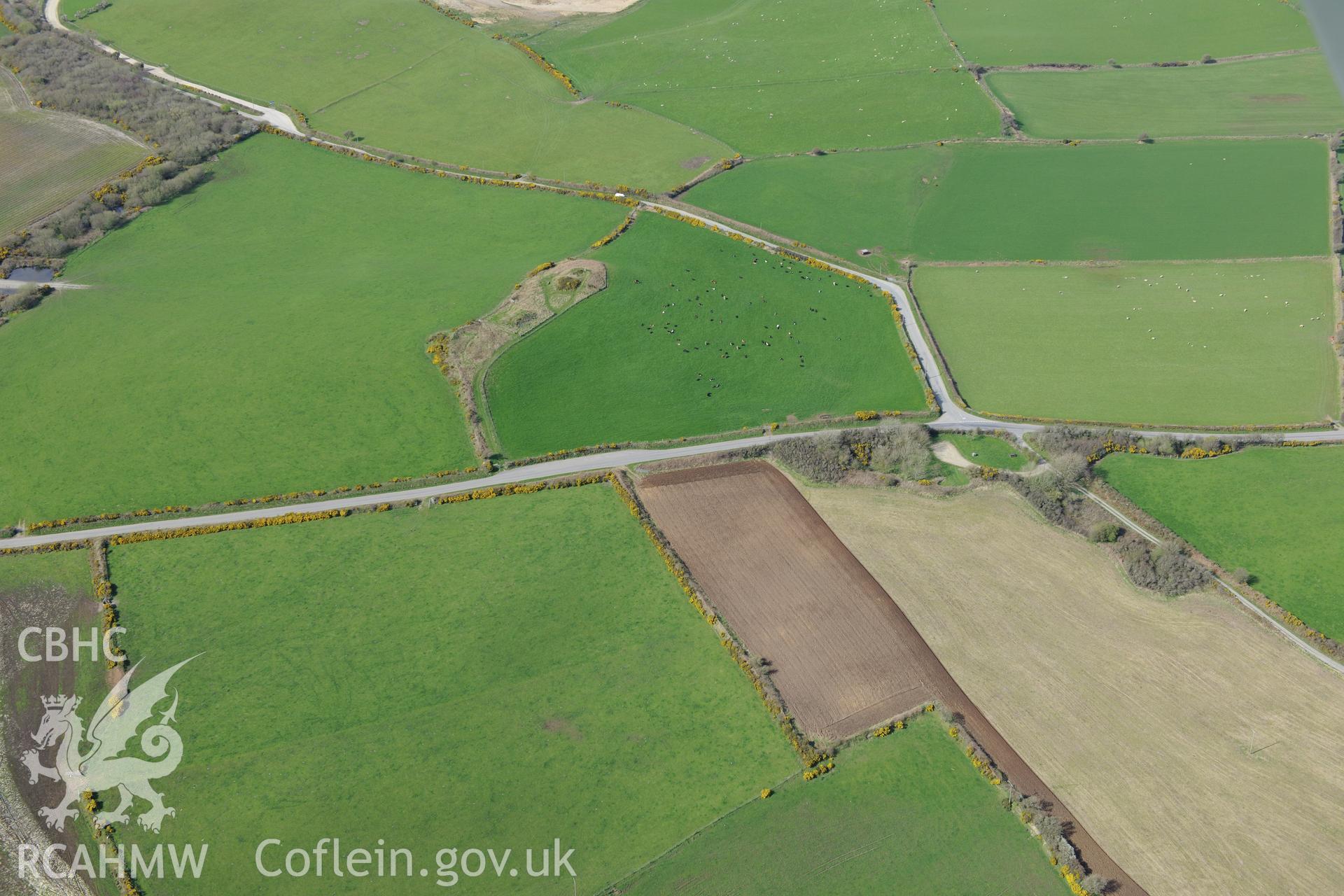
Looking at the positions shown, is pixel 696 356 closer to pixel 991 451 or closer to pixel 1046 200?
pixel 991 451

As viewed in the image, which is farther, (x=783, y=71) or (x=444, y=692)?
(x=783, y=71)

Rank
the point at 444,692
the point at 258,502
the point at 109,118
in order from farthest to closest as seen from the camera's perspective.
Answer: the point at 109,118, the point at 258,502, the point at 444,692

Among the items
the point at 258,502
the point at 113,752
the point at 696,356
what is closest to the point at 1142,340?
the point at 696,356

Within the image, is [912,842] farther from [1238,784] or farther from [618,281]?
[618,281]

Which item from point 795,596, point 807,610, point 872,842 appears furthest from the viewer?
point 795,596

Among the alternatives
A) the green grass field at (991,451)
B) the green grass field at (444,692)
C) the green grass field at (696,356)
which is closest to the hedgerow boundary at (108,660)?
the green grass field at (444,692)

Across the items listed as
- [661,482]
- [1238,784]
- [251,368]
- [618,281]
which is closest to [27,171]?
[251,368]
